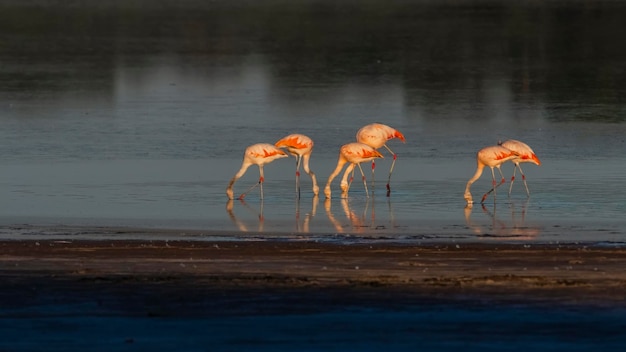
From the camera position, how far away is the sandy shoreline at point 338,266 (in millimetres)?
10688

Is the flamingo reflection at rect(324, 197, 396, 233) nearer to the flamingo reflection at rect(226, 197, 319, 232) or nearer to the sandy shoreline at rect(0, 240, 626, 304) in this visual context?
the flamingo reflection at rect(226, 197, 319, 232)

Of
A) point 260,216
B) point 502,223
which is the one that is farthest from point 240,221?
point 502,223

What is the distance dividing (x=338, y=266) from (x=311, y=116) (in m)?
12.2

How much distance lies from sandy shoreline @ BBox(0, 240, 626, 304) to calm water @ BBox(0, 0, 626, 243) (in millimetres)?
1076

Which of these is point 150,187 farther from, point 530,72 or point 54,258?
point 530,72

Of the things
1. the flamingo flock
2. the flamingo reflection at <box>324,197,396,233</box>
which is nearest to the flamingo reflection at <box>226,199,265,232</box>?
the flamingo flock

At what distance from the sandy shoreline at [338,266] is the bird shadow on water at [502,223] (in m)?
0.92

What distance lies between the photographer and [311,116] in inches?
933

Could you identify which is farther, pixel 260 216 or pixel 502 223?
pixel 260 216

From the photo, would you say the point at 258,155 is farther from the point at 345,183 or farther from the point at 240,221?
the point at 240,221

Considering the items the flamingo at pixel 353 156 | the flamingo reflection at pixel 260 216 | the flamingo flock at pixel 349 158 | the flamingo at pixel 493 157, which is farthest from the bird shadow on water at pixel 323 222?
the flamingo at pixel 493 157

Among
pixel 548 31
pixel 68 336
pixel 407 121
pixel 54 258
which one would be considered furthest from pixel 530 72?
pixel 68 336

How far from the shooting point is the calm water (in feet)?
50.3

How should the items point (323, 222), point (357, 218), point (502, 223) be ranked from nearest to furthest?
point (502, 223) → point (323, 222) → point (357, 218)
